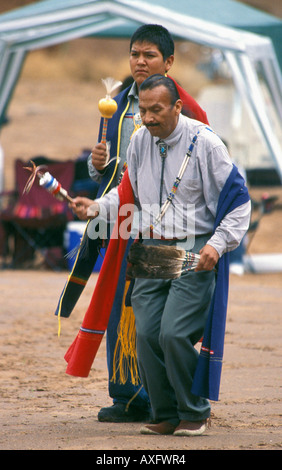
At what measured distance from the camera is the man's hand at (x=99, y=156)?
440cm

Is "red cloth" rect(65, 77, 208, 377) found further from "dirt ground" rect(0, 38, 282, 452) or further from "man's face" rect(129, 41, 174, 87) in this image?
"dirt ground" rect(0, 38, 282, 452)

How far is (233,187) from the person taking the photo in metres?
4.06

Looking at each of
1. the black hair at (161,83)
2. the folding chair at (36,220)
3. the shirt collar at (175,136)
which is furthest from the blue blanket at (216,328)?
the folding chair at (36,220)

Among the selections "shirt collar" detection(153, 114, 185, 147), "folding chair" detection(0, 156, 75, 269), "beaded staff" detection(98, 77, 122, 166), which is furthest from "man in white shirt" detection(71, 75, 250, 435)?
"folding chair" detection(0, 156, 75, 269)

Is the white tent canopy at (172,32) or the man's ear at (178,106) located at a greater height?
the white tent canopy at (172,32)

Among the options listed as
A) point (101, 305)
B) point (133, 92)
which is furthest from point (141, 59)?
point (101, 305)

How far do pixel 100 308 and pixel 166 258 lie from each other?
1.63ft

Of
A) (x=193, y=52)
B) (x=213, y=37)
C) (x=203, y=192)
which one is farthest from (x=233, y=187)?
(x=193, y=52)

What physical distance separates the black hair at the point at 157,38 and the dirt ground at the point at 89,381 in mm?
1858

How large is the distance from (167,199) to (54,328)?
3.73 meters

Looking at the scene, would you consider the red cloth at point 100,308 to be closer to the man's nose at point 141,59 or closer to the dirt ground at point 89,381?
the dirt ground at point 89,381

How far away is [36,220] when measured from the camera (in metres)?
11.0

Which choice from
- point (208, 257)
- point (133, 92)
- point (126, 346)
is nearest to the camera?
point (208, 257)

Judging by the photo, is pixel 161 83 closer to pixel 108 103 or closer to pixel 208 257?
pixel 108 103
